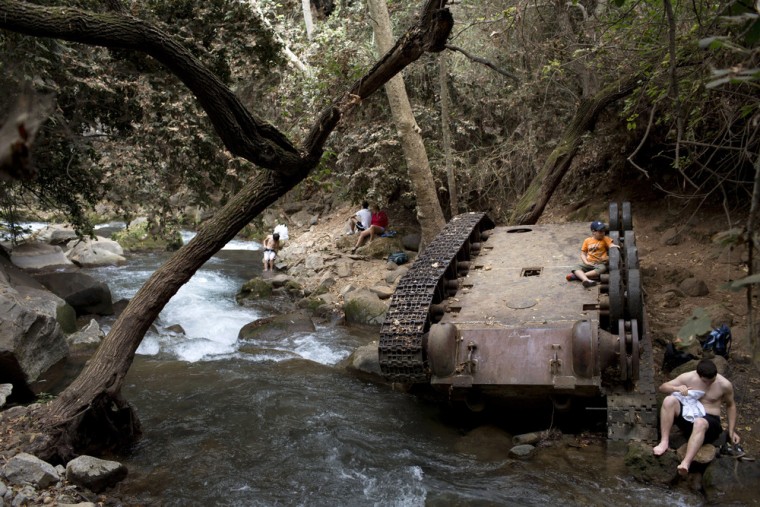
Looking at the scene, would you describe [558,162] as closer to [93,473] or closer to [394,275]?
[394,275]

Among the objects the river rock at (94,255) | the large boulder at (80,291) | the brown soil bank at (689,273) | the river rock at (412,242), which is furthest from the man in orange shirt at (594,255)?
the river rock at (94,255)

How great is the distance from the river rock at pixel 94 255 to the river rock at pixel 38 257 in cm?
65

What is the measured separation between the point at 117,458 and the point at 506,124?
10406 millimetres

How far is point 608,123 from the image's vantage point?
37.9 ft

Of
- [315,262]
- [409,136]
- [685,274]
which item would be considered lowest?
[315,262]

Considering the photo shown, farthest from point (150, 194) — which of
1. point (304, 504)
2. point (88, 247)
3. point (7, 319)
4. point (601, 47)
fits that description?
point (88, 247)

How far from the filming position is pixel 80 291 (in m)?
11.0

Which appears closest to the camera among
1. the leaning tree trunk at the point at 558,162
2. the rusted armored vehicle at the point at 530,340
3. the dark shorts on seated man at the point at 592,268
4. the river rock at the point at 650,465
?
the river rock at the point at 650,465

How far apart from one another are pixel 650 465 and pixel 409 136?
7.53 meters

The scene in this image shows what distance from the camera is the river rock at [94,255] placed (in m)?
15.9

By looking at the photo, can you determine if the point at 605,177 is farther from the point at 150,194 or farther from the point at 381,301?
the point at 150,194

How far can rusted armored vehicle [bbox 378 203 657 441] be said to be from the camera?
18.0ft

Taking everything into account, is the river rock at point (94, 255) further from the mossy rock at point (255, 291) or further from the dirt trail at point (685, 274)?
the dirt trail at point (685, 274)

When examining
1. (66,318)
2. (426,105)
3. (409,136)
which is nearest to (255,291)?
(66,318)
